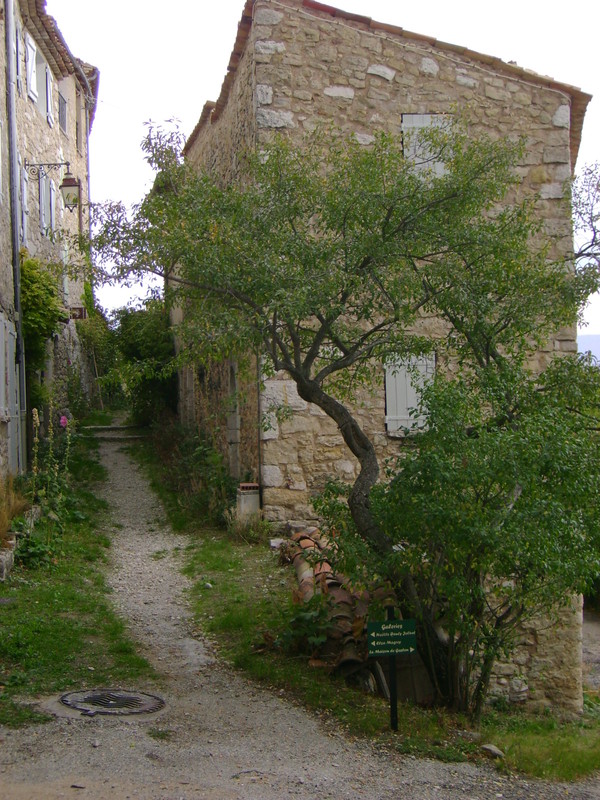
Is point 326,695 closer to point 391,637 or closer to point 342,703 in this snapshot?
point 342,703

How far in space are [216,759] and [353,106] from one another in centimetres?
858

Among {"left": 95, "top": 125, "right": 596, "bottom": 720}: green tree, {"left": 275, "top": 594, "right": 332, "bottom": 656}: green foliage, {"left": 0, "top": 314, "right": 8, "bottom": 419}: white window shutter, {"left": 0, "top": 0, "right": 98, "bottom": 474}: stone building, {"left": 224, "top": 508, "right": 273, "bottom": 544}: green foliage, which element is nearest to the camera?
{"left": 95, "top": 125, "right": 596, "bottom": 720}: green tree

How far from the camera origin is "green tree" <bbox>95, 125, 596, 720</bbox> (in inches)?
236

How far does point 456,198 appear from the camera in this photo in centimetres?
647

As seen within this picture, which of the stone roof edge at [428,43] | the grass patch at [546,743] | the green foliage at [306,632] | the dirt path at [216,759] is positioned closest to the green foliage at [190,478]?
the green foliage at [306,632]

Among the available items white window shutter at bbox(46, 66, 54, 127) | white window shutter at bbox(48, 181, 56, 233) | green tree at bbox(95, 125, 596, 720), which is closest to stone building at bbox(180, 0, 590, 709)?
green tree at bbox(95, 125, 596, 720)

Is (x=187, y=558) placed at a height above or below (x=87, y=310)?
below

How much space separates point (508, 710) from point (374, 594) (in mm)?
2631

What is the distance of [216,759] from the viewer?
15.0ft

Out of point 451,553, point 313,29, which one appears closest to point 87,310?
point 313,29

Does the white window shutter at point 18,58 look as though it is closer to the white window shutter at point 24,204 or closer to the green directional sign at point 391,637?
the white window shutter at point 24,204

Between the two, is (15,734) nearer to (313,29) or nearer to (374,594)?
(374,594)

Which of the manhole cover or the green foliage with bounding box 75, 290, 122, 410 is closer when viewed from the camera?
the manhole cover

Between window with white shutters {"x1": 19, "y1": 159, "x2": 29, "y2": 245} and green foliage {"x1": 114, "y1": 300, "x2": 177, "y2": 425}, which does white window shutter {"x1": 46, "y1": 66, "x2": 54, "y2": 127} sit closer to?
window with white shutters {"x1": 19, "y1": 159, "x2": 29, "y2": 245}
